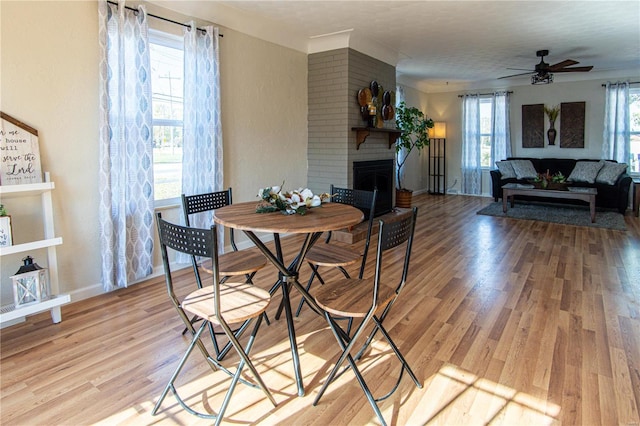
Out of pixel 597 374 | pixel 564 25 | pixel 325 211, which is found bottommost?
pixel 597 374

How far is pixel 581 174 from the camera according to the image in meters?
7.46

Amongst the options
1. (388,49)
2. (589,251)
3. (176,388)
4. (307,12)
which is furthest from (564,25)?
(176,388)

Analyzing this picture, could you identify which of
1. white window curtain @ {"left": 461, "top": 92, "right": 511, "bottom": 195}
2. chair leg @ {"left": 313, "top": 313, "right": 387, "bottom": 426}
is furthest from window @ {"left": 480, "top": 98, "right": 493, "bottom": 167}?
chair leg @ {"left": 313, "top": 313, "right": 387, "bottom": 426}

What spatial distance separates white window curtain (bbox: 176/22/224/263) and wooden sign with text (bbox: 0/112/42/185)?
126cm

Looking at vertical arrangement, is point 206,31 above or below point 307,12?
below

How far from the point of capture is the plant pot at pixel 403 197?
25.1ft

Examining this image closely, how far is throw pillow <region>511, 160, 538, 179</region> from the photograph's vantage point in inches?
316

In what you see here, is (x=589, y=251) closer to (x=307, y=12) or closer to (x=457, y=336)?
(x=457, y=336)

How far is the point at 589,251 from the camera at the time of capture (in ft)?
15.3

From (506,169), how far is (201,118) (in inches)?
259

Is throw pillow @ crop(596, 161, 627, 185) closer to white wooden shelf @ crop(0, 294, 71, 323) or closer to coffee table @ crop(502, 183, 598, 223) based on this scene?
coffee table @ crop(502, 183, 598, 223)

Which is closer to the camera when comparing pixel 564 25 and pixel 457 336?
pixel 457 336

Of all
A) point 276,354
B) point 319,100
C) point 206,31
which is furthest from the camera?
point 319,100

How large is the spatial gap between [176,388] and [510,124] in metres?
8.83
